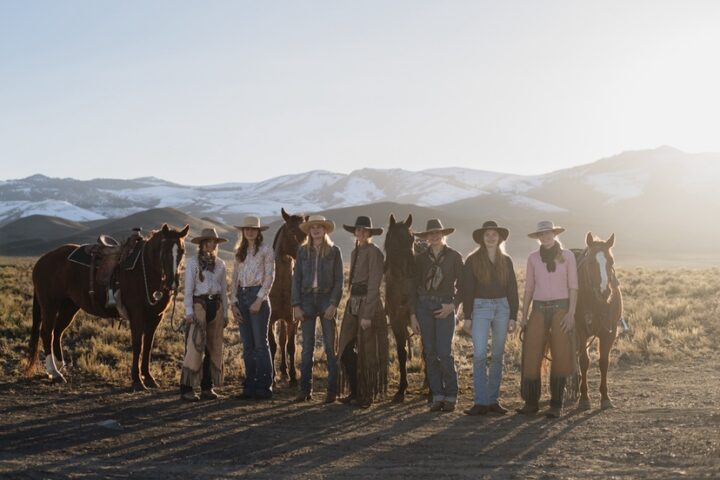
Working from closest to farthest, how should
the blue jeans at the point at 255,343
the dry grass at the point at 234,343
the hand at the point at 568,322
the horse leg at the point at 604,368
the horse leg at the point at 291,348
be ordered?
the hand at the point at 568,322, the horse leg at the point at 604,368, the blue jeans at the point at 255,343, the horse leg at the point at 291,348, the dry grass at the point at 234,343

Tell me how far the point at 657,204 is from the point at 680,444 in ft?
441

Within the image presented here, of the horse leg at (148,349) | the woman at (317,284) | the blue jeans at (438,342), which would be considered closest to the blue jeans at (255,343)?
the woman at (317,284)

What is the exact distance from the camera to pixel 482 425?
6.91 metres

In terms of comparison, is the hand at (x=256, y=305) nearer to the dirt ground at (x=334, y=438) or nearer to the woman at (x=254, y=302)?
the woman at (x=254, y=302)

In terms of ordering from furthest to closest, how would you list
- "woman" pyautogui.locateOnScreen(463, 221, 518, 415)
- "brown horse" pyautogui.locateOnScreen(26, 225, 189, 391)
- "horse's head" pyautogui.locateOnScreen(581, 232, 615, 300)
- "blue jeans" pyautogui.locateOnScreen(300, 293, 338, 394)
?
1. "brown horse" pyautogui.locateOnScreen(26, 225, 189, 391)
2. "blue jeans" pyautogui.locateOnScreen(300, 293, 338, 394)
3. "horse's head" pyautogui.locateOnScreen(581, 232, 615, 300)
4. "woman" pyautogui.locateOnScreen(463, 221, 518, 415)

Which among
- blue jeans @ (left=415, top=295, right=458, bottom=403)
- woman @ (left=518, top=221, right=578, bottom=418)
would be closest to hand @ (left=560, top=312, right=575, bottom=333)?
woman @ (left=518, top=221, right=578, bottom=418)

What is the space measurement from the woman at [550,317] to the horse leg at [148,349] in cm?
441

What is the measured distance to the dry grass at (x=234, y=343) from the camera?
1011 centimetres

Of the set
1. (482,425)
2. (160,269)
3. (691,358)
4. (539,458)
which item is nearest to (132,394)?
(160,269)

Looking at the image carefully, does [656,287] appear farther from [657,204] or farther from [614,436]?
[657,204]

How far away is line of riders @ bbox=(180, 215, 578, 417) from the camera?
24.3ft

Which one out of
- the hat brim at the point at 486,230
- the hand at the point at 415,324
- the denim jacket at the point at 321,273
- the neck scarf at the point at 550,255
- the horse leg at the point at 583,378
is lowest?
the horse leg at the point at 583,378

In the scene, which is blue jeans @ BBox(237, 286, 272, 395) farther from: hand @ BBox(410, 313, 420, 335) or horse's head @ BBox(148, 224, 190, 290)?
hand @ BBox(410, 313, 420, 335)

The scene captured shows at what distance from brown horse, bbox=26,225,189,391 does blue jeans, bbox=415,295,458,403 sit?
2846 mm
